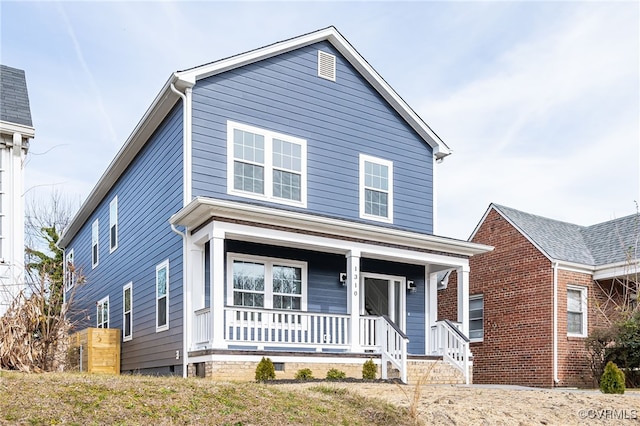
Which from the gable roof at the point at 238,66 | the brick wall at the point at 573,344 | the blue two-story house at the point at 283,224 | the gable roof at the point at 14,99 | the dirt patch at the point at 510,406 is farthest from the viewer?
the brick wall at the point at 573,344

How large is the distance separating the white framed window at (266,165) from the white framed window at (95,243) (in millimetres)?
8907

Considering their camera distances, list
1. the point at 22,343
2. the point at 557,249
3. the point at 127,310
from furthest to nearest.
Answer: the point at 557,249, the point at 127,310, the point at 22,343

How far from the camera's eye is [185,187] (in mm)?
13734

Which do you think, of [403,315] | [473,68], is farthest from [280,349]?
[473,68]

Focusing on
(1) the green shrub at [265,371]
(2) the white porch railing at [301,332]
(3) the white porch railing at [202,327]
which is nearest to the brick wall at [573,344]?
(2) the white porch railing at [301,332]

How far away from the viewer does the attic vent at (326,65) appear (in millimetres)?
16312

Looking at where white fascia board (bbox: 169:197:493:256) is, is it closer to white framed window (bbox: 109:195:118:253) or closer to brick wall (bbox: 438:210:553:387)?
brick wall (bbox: 438:210:553:387)

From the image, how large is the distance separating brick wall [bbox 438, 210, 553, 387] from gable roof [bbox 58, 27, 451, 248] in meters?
3.86

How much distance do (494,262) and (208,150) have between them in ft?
32.7

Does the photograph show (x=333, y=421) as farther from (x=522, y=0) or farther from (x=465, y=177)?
(x=465, y=177)

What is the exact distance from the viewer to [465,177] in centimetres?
2786

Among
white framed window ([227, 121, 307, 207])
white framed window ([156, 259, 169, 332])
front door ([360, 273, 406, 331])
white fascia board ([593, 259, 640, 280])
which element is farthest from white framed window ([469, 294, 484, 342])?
white framed window ([156, 259, 169, 332])

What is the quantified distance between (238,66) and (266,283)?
4874mm

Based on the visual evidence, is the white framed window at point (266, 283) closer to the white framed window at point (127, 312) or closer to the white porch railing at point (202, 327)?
the white porch railing at point (202, 327)
